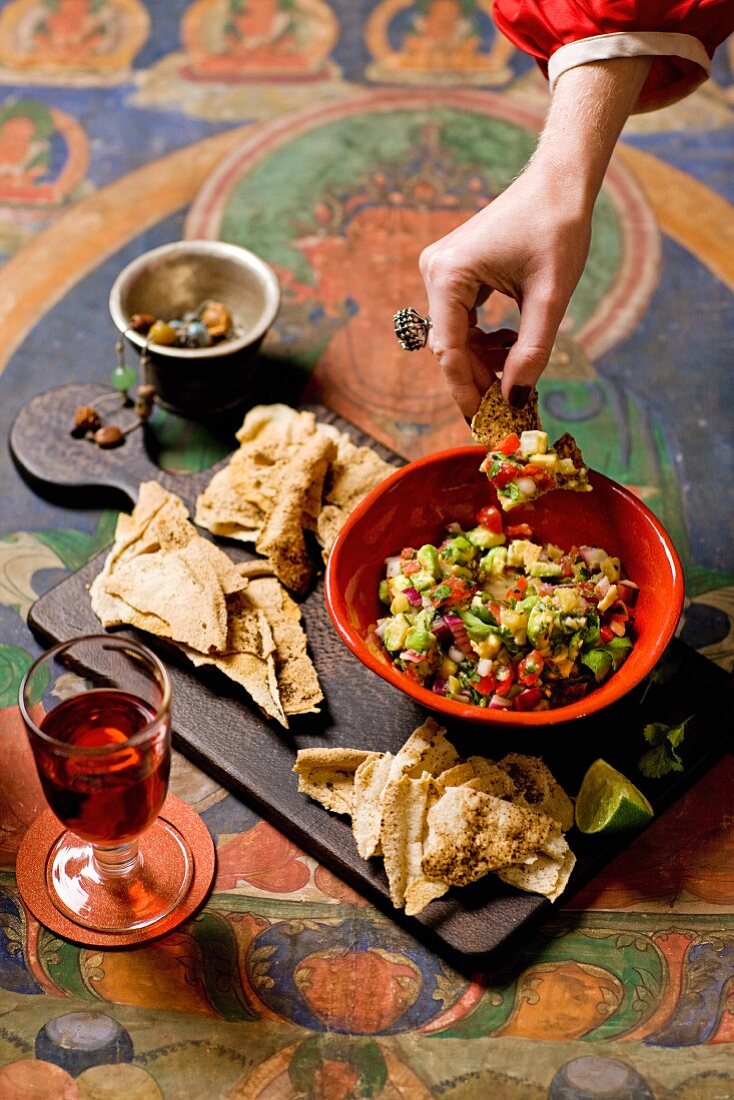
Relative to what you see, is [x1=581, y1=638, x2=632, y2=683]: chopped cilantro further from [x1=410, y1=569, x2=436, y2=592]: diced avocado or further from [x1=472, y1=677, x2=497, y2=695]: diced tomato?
[x1=410, y1=569, x2=436, y2=592]: diced avocado

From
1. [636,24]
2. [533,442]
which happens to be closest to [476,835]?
[533,442]

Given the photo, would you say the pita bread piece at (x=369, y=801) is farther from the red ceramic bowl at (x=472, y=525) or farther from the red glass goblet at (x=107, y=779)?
the red glass goblet at (x=107, y=779)

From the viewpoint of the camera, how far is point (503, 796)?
244cm

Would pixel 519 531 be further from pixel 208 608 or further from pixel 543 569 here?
pixel 208 608

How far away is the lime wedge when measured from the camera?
7.92ft

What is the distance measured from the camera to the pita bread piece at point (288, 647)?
262 centimetres

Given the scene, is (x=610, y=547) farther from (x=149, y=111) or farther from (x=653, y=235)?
(x=149, y=111)

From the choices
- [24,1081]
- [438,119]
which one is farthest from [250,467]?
[438,119]

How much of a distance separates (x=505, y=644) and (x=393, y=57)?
2697 millimetres

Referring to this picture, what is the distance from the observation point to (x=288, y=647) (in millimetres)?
2693

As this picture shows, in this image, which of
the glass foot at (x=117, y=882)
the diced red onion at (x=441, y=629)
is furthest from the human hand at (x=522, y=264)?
the glass foot at (x=117, y=882)

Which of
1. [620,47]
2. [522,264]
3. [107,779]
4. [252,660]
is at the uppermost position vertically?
[620,47]

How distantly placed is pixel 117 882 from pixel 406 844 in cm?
57

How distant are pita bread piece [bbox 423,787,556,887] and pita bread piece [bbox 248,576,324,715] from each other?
1.28 ft
